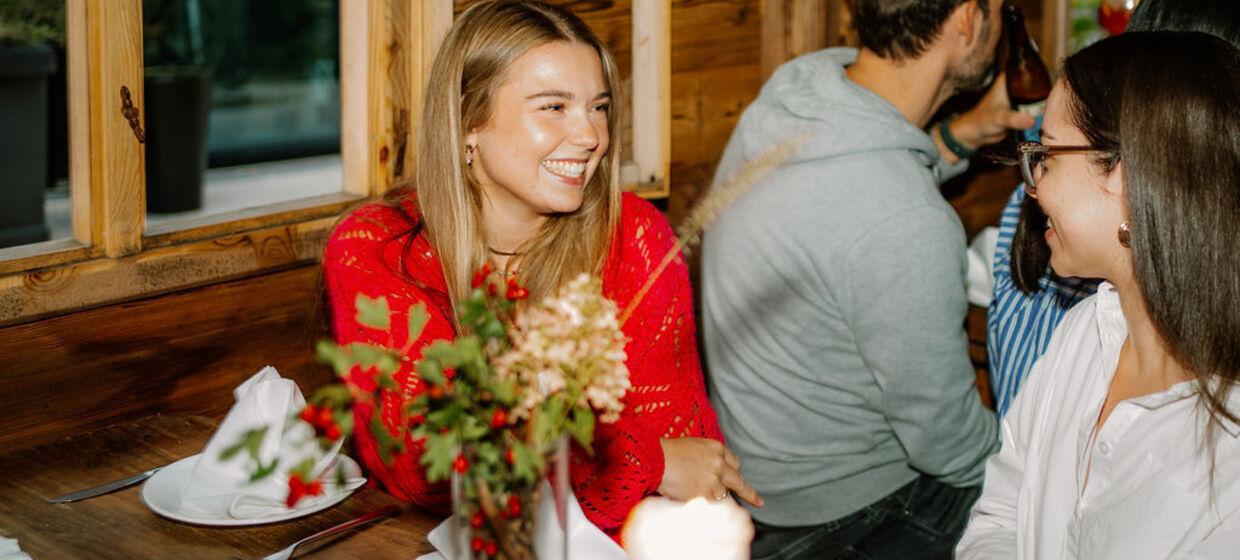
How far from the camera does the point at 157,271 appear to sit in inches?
74.0

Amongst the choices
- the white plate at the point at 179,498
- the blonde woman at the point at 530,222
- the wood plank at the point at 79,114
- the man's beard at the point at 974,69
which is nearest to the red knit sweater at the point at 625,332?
Result: the blonde woman at the point at 530,222

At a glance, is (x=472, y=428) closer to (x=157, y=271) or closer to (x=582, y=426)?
(x=582, y=426)

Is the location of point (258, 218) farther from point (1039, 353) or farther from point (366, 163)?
point (1039, 353)

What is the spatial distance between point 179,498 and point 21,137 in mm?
2910

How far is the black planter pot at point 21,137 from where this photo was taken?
3797mm

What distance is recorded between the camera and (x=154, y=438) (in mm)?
1638

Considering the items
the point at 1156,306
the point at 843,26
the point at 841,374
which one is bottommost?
the point at 841,374

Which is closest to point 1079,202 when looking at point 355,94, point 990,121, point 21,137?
point 355,94

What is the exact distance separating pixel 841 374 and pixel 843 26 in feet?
3.82

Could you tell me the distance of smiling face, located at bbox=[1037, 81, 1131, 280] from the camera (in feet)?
Answer: 4.54

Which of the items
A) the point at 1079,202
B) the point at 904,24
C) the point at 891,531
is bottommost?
the point at 891,531

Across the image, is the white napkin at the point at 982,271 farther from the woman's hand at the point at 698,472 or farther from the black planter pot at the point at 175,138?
the black planter pot at the point at 175,138

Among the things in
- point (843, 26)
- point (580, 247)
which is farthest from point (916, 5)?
point (580, 247)

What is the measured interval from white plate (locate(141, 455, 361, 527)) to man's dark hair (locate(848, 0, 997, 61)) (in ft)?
4.65
